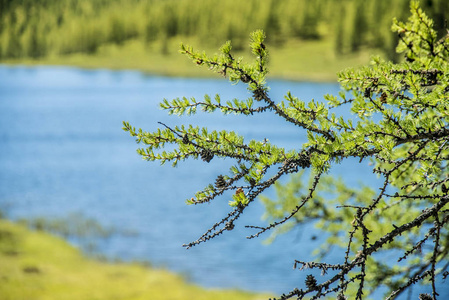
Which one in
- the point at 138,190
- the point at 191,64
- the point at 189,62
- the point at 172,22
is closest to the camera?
the point at 138,190

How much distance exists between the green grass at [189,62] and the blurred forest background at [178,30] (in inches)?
9.4

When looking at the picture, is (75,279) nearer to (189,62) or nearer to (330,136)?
(330,136)

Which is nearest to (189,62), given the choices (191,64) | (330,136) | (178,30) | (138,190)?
(191,64)

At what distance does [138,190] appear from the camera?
2731cm

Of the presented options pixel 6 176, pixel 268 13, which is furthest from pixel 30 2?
pixel 6 176

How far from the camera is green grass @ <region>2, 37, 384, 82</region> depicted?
3925 inches

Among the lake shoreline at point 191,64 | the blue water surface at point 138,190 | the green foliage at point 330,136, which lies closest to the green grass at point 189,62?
the lake shoreline at point 191,64

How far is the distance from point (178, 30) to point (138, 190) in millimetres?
110411

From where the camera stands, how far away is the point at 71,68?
127 m

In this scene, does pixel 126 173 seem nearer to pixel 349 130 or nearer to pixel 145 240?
pixel 145 240

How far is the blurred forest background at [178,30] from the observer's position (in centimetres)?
10700

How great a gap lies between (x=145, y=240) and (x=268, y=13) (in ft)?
361

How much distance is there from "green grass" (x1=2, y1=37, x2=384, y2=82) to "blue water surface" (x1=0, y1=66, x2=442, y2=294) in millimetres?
41372

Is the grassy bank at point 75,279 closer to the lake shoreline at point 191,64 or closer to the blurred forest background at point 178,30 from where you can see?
the lake shoreline at point 191,64
